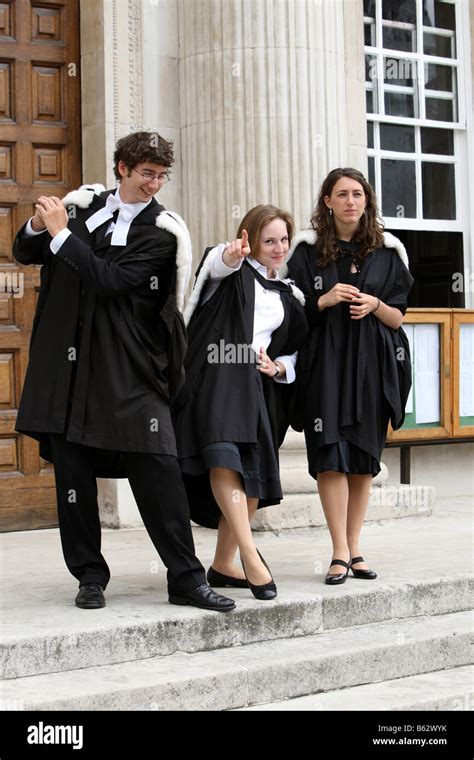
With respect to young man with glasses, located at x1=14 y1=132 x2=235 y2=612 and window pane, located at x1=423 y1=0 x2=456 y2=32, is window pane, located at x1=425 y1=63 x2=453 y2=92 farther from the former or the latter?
young man with glasses, located at x1=14 y1=132 x2=235 y2=612

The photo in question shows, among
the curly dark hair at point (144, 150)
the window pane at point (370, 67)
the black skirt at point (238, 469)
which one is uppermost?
the window pane at point (370, 67)

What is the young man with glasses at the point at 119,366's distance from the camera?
5352 mm

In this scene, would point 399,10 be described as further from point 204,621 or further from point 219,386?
point 204,621

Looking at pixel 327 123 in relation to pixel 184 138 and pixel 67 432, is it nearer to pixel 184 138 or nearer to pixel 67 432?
pixel 184 138

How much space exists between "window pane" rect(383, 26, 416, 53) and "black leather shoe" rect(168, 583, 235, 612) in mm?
5445

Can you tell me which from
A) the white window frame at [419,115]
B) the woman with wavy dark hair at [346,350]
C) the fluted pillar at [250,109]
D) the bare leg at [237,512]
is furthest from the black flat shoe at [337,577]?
the white window frame at [419,115]

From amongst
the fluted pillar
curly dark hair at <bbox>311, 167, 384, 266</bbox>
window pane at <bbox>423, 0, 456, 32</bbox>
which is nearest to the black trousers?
curly dark hair at <bbox>311, 167, 384, 266</bbox>

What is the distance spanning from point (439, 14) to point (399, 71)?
0.66 meters

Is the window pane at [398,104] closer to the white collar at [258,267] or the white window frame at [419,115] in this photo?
the white window frame at [419,115]

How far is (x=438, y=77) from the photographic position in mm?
10055

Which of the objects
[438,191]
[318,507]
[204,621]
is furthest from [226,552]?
[438,191]

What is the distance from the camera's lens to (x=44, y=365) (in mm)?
5438

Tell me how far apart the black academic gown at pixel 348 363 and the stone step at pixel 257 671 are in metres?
0.91
